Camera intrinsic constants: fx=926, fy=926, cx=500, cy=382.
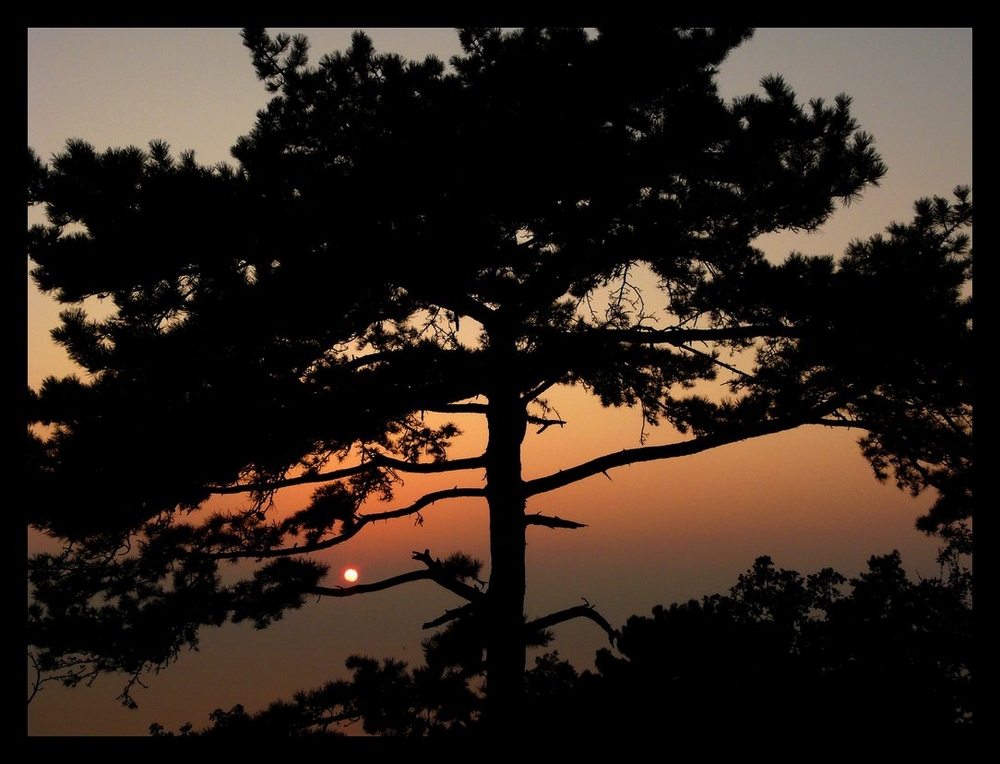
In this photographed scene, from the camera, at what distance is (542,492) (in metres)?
7.79

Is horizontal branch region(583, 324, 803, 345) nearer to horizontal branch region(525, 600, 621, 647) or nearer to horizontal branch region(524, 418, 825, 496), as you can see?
horizontal branch region(524, 418, 825, 496)

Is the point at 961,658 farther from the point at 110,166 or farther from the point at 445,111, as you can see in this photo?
the point at 110,166

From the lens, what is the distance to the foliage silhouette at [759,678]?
19.3ft

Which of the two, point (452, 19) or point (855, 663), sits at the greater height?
point (452, 19)

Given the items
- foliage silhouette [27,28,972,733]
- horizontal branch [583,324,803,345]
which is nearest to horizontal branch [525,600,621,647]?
foliage silhouette [27,28,972,733]

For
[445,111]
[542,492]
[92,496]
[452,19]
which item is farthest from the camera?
[542,492]

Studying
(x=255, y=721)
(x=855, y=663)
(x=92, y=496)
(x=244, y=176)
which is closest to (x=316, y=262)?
(x=244, y=176)

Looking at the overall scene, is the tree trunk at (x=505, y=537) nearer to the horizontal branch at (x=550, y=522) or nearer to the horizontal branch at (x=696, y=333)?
the horizontal branch at (x=550, y=522)

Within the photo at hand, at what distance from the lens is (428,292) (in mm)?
6934

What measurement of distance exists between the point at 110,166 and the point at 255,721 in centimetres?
416

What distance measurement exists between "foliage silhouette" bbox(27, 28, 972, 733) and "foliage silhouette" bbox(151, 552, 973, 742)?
0.54 metres

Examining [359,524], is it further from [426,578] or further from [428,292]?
[428,292]

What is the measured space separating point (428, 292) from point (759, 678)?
3.56m

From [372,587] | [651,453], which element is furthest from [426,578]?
[651,453]
